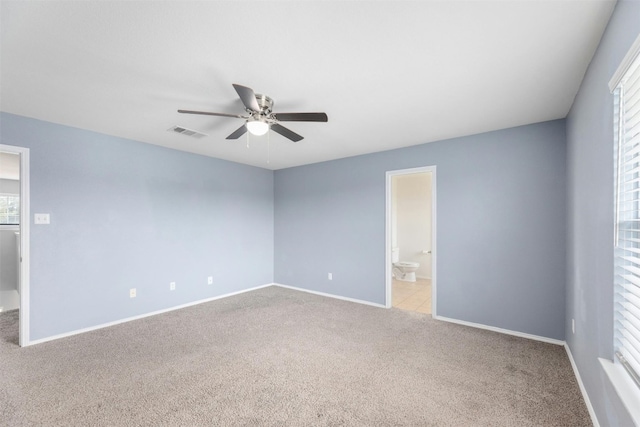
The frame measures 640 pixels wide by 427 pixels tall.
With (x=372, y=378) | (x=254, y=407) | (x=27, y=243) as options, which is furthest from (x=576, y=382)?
(x=27, y=243)

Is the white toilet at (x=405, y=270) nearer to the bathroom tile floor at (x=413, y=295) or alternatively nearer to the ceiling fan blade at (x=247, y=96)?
the bathroom tile floor at (x=413, y=295)

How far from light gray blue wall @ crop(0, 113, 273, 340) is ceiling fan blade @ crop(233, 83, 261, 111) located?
2.59 meters

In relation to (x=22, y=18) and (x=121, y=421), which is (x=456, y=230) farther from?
(x=22, y=18)

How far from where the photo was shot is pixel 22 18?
59.0 inches

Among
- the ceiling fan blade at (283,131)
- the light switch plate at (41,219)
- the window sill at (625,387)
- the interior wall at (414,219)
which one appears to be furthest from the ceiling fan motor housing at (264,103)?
the interior wall at (414,219)

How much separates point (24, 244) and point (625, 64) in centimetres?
487

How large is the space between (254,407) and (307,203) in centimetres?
360

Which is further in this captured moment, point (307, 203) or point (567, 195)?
point (307, 203)

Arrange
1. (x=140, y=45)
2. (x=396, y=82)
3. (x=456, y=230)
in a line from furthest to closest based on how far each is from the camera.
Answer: (x=456, y=230), (x=396, y=82), (x=140, y=45)

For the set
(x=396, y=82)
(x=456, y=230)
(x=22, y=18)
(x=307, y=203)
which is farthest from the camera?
(x=307, y=203)

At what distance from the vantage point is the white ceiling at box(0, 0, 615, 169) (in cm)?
145

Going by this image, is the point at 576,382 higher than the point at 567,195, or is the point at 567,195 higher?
the point at 567,195

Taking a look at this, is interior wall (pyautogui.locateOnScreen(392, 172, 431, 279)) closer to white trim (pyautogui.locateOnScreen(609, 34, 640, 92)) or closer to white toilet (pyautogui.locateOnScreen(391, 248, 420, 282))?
white toilet (pyautogui.locateOnScreen(391, 248, 420, 282))

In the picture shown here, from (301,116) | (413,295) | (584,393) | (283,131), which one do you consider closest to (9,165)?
(283,131)
